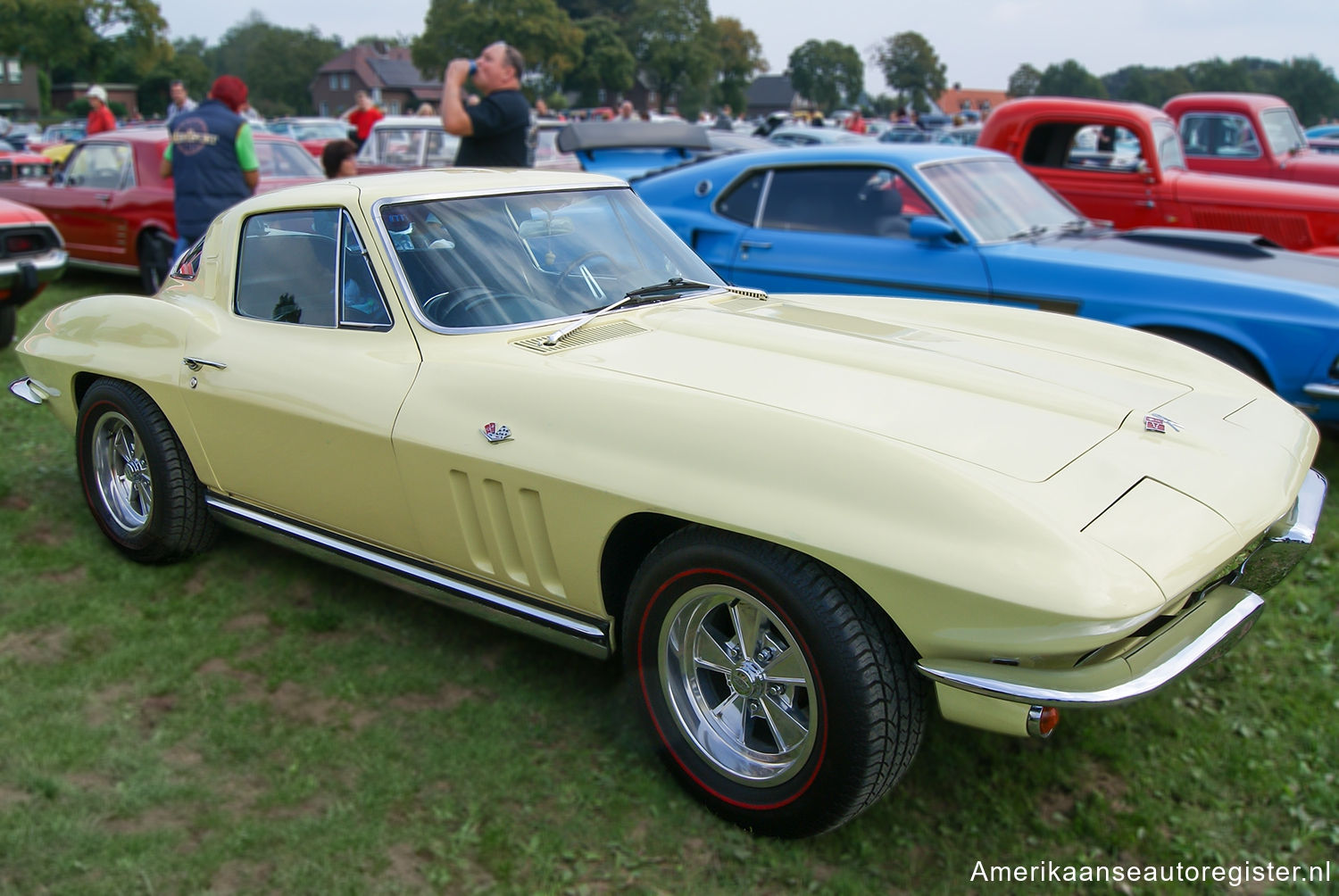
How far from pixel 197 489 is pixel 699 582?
7.38 feet

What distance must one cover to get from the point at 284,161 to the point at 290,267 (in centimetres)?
621

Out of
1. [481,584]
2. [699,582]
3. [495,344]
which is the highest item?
[495,344]

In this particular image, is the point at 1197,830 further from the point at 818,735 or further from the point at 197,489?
the point at 197,489

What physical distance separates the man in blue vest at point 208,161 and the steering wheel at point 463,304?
404 cm

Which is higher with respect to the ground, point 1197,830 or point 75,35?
point 75,35

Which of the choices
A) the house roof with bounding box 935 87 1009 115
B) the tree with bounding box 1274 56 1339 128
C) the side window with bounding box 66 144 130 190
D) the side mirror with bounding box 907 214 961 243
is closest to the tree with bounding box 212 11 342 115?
the house roof with bounding box 935 87 1009 115

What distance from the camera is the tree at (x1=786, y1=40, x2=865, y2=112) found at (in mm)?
90188

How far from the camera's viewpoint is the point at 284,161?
897 centimetres

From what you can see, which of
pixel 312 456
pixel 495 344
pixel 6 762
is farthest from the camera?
pixel 312 456

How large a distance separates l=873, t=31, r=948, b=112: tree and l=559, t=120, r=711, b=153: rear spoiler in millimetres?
83047

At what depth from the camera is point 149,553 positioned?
12.7 feet

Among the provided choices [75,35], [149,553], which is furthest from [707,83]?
[149,553]

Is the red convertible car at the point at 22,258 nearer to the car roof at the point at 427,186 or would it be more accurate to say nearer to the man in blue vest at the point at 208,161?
the man in blue vest at the point at 208,161

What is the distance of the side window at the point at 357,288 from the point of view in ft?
10.2
